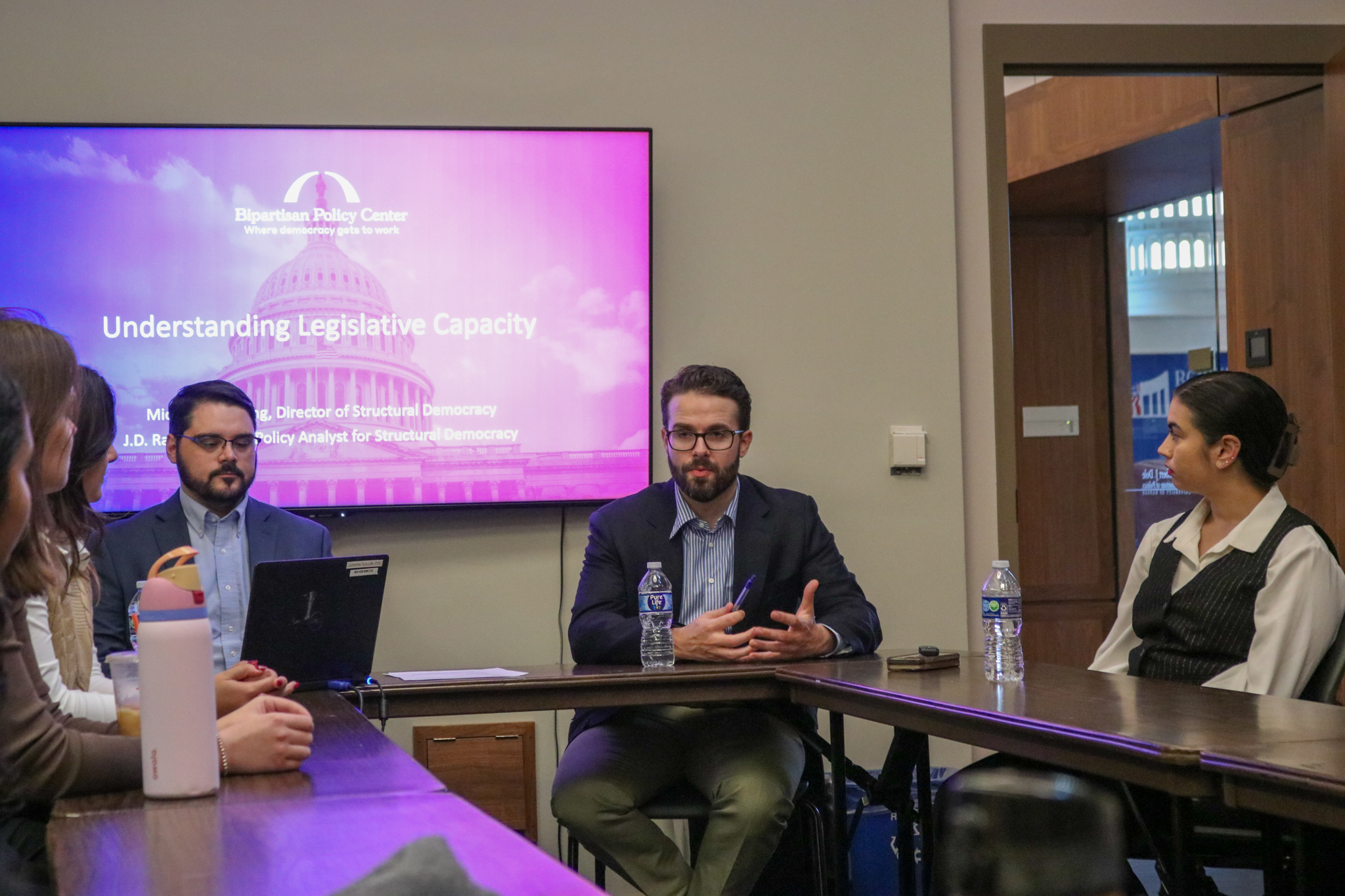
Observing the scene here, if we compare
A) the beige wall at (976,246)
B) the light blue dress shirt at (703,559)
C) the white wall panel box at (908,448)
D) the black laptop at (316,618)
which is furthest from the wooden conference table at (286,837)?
the beige wall at (976,246)

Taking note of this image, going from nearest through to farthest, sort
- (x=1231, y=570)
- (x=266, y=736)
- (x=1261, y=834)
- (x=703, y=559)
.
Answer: (x=266, y=736) < (x=1261, y=834) < (x=1231, y=570) < (x=703, y=559)

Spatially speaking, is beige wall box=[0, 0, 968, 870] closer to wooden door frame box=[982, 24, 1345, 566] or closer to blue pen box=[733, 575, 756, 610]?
wooden door frame box=[982, 24, 1345, 566]

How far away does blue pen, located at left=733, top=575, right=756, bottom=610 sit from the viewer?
9.26 feet

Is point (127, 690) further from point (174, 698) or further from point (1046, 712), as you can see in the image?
point (1046, 712)

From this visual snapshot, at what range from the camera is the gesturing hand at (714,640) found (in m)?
2.86

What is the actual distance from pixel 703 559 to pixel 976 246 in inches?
64.0

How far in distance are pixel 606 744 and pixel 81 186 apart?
220cm

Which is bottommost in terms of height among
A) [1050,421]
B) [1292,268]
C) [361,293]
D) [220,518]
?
[220,518]

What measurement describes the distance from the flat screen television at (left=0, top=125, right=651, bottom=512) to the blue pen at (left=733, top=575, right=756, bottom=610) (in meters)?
0.82

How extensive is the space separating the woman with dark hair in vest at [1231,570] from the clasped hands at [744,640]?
655mm

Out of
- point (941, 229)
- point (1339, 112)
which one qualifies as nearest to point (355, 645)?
point (941, 229)

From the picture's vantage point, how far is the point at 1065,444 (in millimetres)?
6363

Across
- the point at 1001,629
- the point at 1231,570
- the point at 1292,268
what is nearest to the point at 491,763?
the point at 1001,629

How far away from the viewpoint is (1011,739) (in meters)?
2.04
